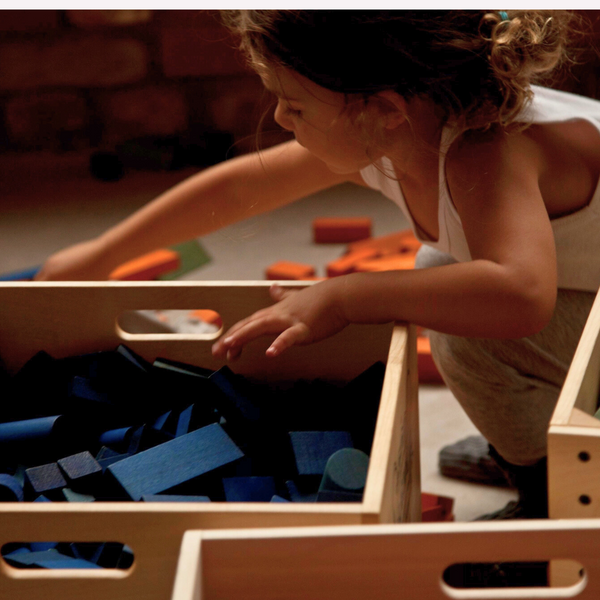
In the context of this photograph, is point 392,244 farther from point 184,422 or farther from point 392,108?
point 184,422

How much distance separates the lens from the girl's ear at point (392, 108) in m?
0.78

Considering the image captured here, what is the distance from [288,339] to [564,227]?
0.38 m

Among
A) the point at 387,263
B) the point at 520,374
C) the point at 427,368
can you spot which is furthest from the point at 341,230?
the point at 520,374

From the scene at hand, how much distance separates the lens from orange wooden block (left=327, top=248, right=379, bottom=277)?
1.77m

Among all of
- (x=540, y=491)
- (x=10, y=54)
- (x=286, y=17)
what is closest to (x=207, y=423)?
(x=286, y=17)

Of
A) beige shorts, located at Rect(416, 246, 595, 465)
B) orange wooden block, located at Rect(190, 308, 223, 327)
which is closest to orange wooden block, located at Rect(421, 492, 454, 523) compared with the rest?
beige shorts, located at Rect(416, 246, 595, 465)

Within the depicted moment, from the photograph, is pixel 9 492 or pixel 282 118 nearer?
pixel 9 492

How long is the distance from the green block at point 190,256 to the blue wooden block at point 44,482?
1.23 m

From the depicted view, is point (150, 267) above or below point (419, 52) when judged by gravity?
below

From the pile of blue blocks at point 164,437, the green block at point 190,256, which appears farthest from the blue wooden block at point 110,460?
the green block at point 190,256

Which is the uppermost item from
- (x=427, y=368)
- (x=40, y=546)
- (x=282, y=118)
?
(x=282, y=118)

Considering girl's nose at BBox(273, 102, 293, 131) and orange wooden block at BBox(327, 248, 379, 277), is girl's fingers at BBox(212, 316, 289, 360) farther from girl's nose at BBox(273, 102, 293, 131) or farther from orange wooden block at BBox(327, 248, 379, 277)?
orange wooden block at BBox(327, 248, 379, 277)

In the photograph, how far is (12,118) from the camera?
266 cm

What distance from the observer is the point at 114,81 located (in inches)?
105
